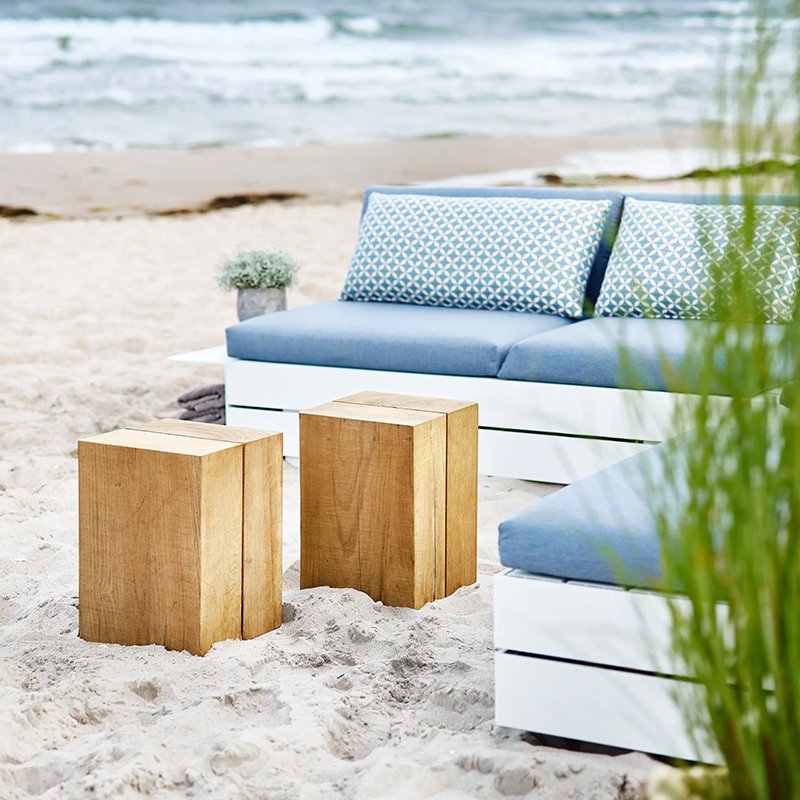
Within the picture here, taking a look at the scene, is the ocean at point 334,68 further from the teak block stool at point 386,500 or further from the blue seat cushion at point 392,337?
the teak block stool at point 386,500

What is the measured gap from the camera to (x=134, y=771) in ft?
6.68

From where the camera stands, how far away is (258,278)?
451 cm

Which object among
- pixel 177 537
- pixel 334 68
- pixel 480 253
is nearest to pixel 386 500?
pixel 177 537

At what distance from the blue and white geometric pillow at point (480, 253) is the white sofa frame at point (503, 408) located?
54 centimetres

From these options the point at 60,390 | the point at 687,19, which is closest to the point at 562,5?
the point at 687,19

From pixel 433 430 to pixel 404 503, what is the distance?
19 centimetres

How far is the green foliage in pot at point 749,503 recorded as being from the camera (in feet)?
4.04

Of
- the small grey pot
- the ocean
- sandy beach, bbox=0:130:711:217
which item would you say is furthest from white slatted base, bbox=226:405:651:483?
the ocean

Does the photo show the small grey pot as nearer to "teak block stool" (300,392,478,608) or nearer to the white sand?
the white sand

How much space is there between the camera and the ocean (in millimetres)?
13438

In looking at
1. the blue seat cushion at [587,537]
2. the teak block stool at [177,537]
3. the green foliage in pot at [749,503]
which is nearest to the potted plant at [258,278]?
the teak block stool at [177,537]

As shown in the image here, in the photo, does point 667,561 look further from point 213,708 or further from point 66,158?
point 66,158

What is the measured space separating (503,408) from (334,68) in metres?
11.3

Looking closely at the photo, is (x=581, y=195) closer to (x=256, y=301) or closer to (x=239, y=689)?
(x=256, y=301)
